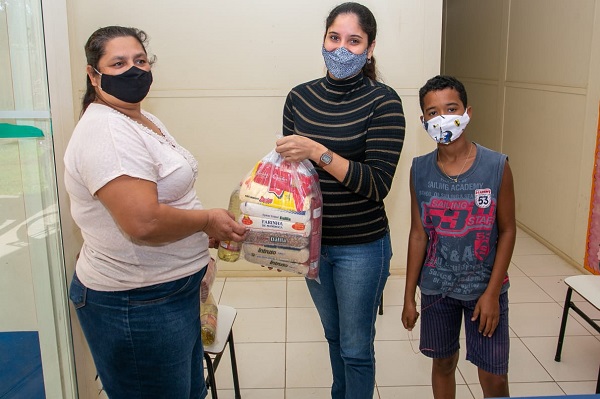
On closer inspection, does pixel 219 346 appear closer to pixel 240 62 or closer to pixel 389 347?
pixel 389 347

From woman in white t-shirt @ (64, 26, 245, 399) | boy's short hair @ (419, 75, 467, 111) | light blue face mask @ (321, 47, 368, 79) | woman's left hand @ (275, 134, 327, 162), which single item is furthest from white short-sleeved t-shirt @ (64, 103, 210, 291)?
boy's short hair @ (419, 75, 467, 111)

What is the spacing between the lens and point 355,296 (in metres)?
1.87

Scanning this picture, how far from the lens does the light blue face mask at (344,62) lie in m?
1.80

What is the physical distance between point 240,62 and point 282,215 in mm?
2360

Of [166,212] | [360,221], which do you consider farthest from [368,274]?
[166,212]

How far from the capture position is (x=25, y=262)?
1.74m

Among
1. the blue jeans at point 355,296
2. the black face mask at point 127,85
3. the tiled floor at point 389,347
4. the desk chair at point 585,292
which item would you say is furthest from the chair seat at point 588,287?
the black face mask at point 127,85

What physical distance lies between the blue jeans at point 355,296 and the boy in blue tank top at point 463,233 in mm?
182

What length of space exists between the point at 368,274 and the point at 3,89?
49.8 inches

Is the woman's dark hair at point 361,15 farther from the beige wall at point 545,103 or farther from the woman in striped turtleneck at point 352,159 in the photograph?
the beige wall at point 545,103

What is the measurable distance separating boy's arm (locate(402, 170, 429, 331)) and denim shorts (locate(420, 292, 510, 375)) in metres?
0.05

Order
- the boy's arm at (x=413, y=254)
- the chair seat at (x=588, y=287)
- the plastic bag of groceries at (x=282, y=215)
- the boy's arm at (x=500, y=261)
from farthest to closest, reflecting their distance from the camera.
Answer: the chair seat at (x=588, y=287), the boy's arm at (x=413, y=254), the boy's arm at (x=500, y=261), the plastic bag of groceries at (x=282, y=215)

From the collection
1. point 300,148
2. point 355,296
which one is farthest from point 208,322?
point 300,148

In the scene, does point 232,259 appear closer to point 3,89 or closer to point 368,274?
point 368,274
